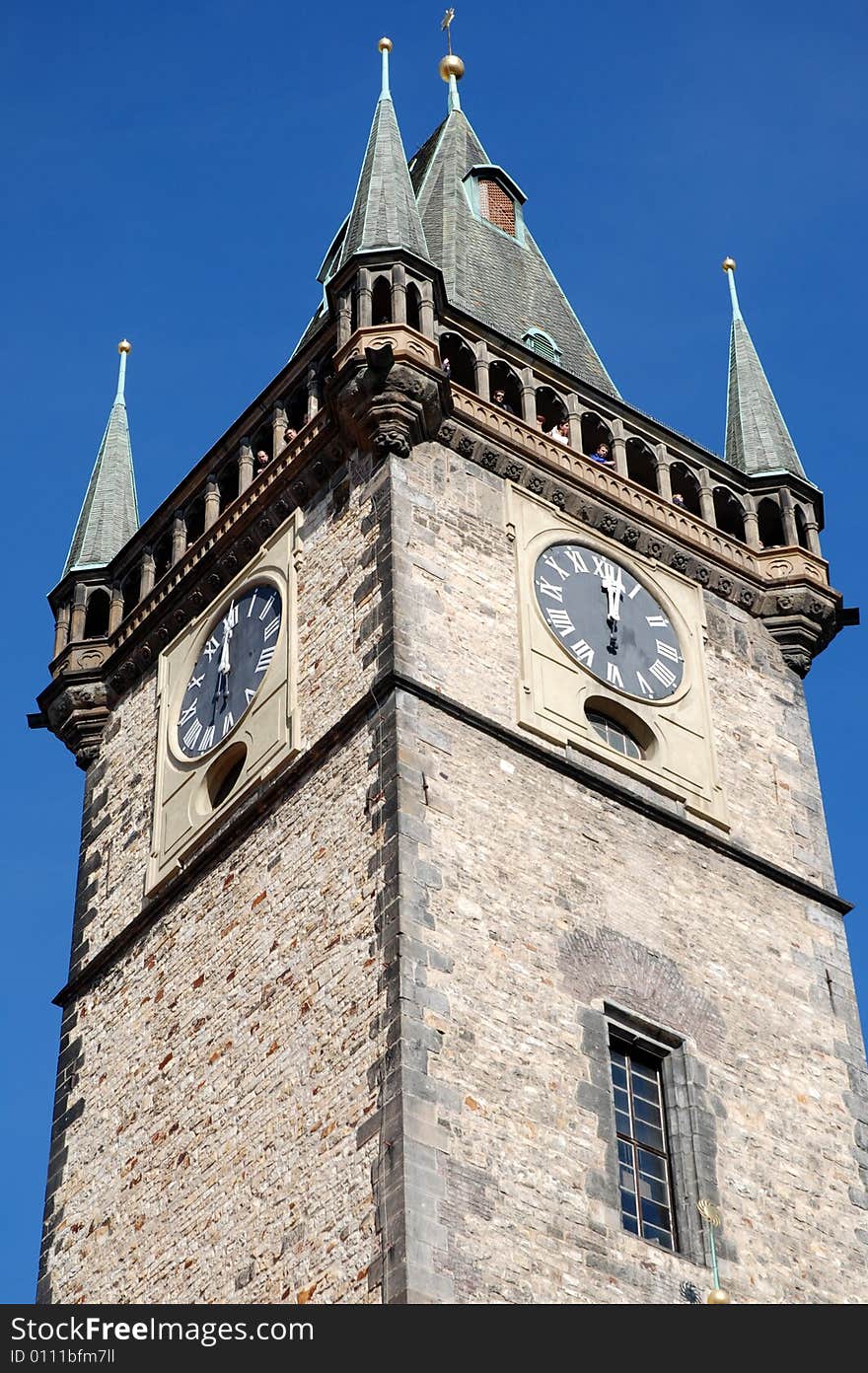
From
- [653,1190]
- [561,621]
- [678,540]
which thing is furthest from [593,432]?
[653,1190]

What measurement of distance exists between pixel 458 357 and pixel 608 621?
10.9ft

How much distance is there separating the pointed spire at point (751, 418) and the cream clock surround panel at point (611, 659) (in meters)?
3.06

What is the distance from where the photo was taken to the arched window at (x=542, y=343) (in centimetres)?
3222

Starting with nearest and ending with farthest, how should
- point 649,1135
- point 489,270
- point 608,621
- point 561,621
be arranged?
point 649,1135
point 561,621
point 608,621
point 489,270

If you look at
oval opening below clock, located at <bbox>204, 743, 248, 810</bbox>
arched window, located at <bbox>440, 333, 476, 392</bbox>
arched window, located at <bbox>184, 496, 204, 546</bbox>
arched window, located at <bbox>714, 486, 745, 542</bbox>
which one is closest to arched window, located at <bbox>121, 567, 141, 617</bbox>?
arched window, located at <bbox>184, 496, 204, 546</bbox>

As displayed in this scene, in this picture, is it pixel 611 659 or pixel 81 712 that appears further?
pixel 81 712

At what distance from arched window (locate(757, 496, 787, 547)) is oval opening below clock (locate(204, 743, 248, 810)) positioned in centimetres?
670

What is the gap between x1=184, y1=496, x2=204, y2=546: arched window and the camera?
30344 mm

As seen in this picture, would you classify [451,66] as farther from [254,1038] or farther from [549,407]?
[254,1038]

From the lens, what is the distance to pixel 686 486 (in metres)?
30.7

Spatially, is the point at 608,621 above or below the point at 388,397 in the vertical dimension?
below

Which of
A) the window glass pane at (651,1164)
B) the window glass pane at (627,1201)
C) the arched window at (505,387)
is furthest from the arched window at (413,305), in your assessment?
the window glass pane at (627,1201)

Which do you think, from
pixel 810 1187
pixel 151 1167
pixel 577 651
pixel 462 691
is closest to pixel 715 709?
pixel 577 651
